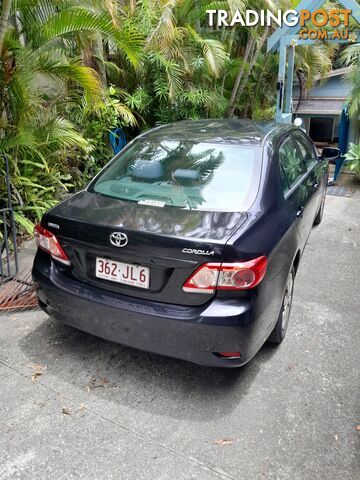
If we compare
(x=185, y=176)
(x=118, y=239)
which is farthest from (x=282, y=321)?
(x=118, y=239)

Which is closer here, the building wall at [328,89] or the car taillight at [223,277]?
the car taillight at [223,277]

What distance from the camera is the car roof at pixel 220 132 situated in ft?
10.6

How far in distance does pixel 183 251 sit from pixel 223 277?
252 millimetres

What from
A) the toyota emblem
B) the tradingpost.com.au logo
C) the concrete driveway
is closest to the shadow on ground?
the concrete driveway

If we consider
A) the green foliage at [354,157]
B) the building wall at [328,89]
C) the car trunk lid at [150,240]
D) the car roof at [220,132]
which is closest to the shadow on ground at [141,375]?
the car trunk lid at [150,240]

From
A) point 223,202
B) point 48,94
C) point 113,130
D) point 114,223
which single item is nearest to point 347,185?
point 113,130

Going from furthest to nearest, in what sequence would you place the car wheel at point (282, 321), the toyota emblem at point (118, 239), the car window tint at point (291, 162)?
the car window tint at point (291, 162) → the car wheel at point (282, 321) → the toyota emblem at point (118, 239)

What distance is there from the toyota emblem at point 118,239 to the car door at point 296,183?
1274 millimetres

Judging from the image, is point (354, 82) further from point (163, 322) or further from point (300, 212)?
point (163, 322)

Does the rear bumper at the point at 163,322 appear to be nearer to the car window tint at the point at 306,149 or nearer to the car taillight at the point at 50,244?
the car taillight at the point at 50,244

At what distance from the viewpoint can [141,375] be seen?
8.85 ft

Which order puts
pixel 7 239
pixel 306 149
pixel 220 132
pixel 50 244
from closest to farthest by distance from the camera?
pixel 50 244, pixel 220 132, pixel 7 239, pixel 306 149

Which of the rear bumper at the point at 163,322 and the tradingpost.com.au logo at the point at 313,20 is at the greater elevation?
the tradingpost.com.au logo at the point at 313,20

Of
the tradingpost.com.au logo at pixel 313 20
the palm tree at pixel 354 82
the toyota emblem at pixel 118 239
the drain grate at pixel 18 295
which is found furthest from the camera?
the palm tree at pixel 354 82
